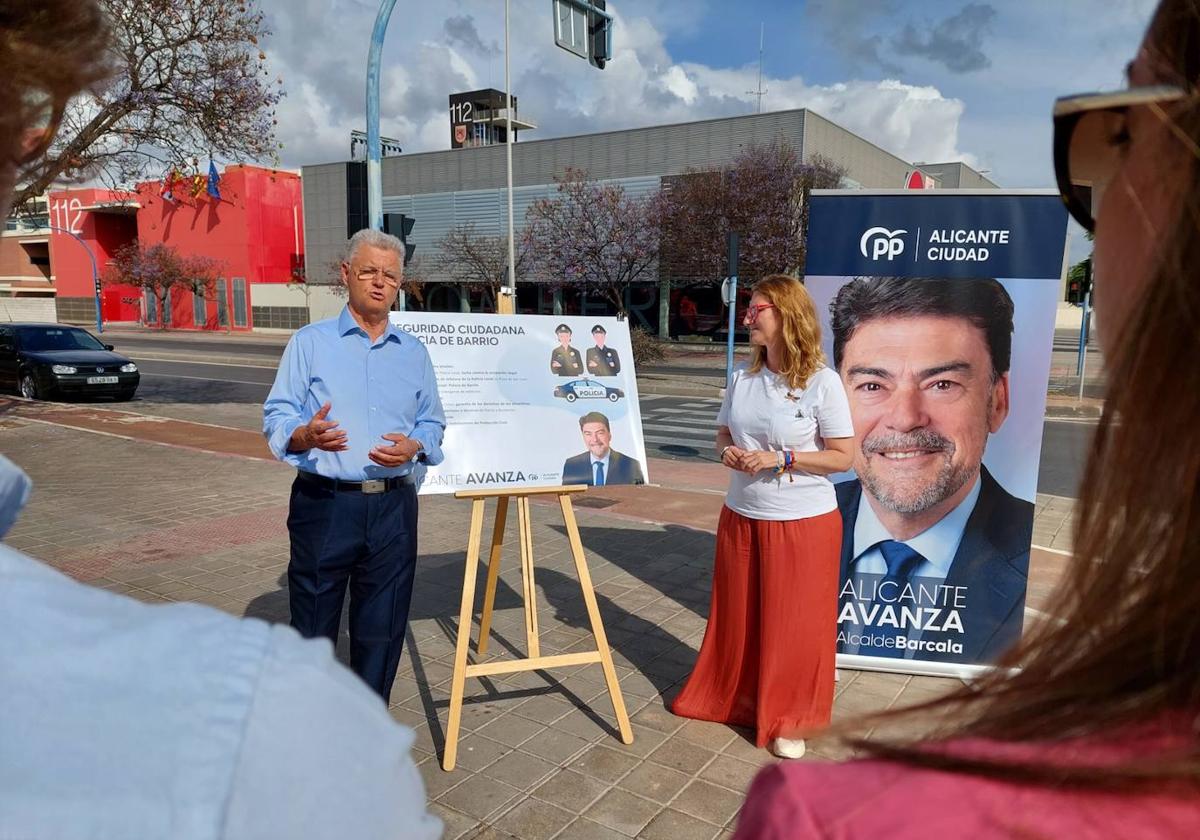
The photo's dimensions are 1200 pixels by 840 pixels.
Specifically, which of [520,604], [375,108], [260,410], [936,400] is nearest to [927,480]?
[936,400]

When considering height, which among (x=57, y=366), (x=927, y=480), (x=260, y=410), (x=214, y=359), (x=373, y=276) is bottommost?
(x=260, y=410)

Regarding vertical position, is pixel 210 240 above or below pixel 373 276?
above

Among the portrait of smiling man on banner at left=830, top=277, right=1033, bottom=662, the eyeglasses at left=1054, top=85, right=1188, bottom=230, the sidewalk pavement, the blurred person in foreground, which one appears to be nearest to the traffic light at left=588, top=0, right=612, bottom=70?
the sidewalk pavement

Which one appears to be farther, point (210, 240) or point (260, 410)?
point (210, 240)

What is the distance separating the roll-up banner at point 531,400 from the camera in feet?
12.1

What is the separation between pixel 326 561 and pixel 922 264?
3.22 m

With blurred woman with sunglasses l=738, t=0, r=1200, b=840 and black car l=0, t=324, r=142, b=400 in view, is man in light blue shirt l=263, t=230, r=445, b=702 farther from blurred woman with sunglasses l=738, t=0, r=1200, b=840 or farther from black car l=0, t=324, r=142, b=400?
black car l=0, t=324, r=142, b=400

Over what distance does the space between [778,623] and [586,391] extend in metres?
1.45

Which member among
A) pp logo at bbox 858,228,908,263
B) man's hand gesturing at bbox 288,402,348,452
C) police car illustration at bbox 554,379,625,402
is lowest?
man's hand gesturing at bbox 288,402,348,452

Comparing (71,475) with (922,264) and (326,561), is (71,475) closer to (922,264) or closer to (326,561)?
(326,561)

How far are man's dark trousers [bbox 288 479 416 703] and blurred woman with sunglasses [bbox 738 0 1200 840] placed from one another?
2.78m

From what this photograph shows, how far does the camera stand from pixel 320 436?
3.01m

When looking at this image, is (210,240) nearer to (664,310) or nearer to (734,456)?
(664,310)

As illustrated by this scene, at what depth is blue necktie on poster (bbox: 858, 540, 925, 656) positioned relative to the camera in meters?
4.32
